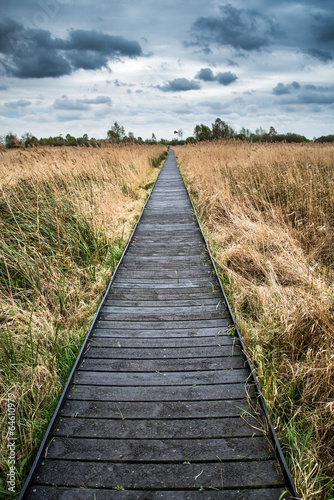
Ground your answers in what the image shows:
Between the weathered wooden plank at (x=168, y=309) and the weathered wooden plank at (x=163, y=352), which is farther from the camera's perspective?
the weathered wooden plank at (x=168, y=309)

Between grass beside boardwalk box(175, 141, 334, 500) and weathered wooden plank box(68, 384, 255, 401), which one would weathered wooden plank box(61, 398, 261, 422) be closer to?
weathered wooden plank box(68, 384, 255, 401)

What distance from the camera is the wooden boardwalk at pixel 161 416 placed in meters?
1.84

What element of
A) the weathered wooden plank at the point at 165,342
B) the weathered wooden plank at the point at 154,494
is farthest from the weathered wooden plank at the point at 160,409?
the weathered wooden plank at the point at 165,342

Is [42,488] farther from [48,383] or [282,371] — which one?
[282,371]

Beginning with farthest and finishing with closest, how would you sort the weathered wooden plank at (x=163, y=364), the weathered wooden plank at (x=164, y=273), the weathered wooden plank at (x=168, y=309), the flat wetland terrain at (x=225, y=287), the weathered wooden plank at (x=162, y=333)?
1. the weathered wooden plank at (x=164, y=273)
2. the weathered wooden plank at (x=168, y=309)
3. the weathered wooden plank at (x=162, y=333)
4. the weathered wooden plank at (x=163, y=364)
5. the flat wetland terrain at (x=225, y=287)

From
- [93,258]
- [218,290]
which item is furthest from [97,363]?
[93,258]

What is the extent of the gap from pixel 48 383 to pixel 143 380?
0.80m

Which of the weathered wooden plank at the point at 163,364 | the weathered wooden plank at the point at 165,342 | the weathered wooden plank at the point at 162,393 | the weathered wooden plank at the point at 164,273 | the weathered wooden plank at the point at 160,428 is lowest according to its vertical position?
the weathered wooden plank at the point at 160,428

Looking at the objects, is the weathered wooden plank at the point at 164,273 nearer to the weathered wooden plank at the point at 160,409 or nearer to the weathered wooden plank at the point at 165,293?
the weathered wooden plank at the point at 165,293

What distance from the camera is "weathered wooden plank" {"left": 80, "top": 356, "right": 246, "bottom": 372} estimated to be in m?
A: 2.75

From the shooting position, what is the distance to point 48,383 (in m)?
2.52

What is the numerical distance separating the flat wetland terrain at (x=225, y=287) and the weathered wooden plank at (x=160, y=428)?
0.20m

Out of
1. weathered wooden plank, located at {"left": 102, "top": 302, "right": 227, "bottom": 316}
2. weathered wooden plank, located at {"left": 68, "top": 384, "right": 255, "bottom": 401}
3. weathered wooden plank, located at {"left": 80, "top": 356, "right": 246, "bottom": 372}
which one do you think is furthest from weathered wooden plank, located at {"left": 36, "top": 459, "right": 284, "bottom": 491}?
weathered wooden plank, located at {"left": 102, "top": 302, "right": 227, "bottom": 316}

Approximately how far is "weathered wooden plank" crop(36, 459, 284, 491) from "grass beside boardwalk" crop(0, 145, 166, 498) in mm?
266
